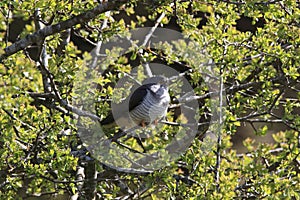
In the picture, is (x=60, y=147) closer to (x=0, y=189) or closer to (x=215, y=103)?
(x=0, y=189)

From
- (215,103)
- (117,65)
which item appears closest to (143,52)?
(117,65)

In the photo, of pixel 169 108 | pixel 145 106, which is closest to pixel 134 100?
pixel 145 106

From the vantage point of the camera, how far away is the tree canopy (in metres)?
2.37

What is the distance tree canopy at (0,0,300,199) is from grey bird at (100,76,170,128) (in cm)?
5

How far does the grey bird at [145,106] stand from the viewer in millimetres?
2789

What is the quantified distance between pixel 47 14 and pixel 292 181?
1285 millimetres

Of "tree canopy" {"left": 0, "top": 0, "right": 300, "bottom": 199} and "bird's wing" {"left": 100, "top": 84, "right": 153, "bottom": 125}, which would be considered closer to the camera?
"tree canopy" {"left": 0, "top": 0, "right": 300, "bottom": 199}

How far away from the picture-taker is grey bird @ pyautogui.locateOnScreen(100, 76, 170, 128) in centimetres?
279

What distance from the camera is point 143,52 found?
2920 millimetres

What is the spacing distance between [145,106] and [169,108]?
6.1 inches

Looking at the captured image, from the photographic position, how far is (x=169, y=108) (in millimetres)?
2934

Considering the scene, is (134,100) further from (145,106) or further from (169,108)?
(169,108)

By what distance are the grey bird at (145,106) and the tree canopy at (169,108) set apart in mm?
53

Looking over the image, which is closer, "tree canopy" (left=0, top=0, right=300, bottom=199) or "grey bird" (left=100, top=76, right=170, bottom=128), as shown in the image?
"tree canopy" (left=0, top=0, right=300, bottom=199)
